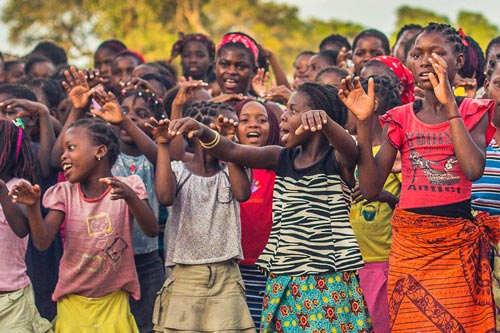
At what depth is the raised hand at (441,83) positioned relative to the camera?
430cm

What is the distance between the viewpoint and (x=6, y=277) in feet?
17.7

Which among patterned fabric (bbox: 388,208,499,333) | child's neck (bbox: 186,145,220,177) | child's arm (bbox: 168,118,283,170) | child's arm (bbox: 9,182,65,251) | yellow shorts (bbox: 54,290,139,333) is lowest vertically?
yellow shorts (bbox: 54,290,139,333)

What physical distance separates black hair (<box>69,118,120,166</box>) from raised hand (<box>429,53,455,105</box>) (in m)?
2.14

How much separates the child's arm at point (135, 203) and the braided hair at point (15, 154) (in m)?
0.87

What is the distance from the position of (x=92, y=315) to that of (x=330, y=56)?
157 inches

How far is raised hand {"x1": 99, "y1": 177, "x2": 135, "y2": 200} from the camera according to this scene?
16.4 feet

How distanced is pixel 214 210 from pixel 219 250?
23 cm

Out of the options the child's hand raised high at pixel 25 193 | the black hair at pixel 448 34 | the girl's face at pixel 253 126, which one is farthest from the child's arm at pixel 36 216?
the black hair at pixel 448 34

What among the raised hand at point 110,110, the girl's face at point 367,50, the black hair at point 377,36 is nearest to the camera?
the raised hand at point 110,110

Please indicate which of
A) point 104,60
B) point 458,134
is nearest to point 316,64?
point 104,60

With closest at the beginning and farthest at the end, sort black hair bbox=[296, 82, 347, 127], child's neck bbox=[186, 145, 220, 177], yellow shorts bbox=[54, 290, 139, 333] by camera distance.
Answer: black hair bbox=[296, 82, 347, 127] < yellow shorts bbox=[54, 290, 139, 333] < child's neck bbox=[186, 145, 220, 177]

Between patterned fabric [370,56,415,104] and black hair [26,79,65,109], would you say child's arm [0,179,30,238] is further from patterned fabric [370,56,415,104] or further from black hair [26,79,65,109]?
patterned fabric [370,56,415,104]

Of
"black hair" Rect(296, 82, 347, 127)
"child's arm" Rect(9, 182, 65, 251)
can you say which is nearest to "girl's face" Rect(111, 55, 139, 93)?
"child's arm" Rect(9, 182, 65, 251)

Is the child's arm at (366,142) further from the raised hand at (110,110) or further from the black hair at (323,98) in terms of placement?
the raised hand at (110,110)
